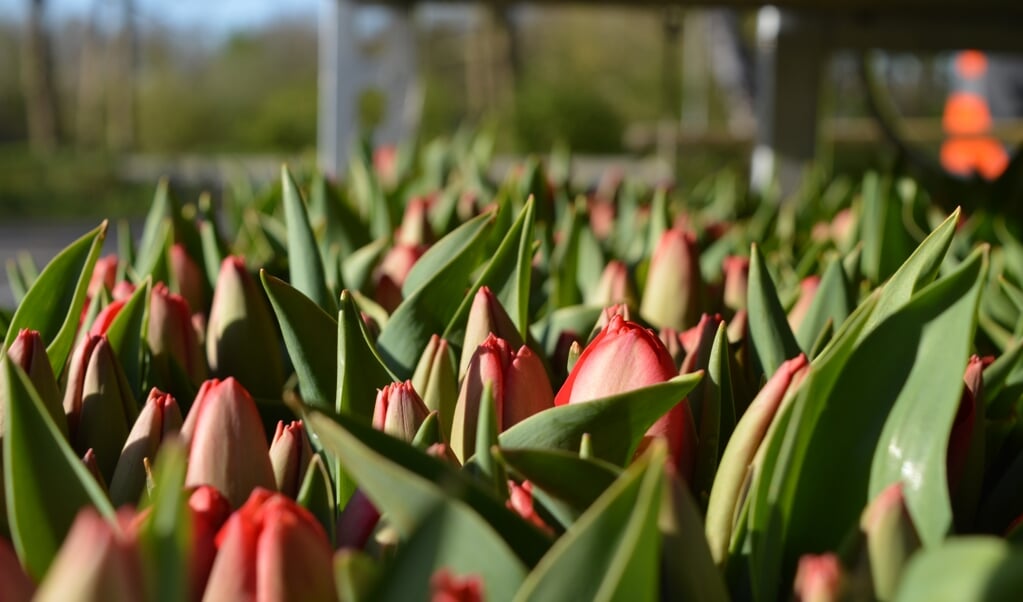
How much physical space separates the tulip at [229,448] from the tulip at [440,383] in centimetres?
15

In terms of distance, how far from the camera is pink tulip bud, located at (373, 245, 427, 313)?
106 centimetres

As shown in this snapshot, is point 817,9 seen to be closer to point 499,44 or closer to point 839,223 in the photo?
point 839,223

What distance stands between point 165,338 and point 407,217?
656mm

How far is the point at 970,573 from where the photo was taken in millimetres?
370

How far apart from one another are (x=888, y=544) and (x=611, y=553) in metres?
0.12

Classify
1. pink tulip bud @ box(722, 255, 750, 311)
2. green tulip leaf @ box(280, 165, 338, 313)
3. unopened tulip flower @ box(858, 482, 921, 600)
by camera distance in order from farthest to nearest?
pink tulip bud @ box(722, 255, 750, 311) < green tulip leaf @ box(280, 165, 338, 313) < unopened tulip flower @ box(858, 482, 921, 600)

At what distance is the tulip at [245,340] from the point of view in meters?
0.87

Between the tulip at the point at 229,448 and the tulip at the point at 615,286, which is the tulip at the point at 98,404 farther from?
the tulip at the point at 615,286

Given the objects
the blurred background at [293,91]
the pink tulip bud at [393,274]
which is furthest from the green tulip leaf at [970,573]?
the blurred background at [293,91]

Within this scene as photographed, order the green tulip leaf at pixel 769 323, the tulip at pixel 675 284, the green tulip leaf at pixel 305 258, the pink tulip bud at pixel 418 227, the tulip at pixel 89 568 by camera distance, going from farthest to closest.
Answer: the pink tulip bud at pixel 418 227 → the tulip at pixel 675 284 → the green tulip leaf at pixel 305 258 → the green tulip leaf at pixel 769 323 → the tulip at pixel 89 568

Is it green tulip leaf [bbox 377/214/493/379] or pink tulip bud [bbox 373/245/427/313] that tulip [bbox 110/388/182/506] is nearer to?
green tulip leaf [bbox 377/214/493/379]

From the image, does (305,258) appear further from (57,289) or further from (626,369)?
(626,369)

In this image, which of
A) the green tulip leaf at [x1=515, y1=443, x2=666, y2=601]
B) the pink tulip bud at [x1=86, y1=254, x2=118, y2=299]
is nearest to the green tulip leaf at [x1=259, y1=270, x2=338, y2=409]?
the green tulip leaf at [x1=515, y1=443, x2=666, y2=601]

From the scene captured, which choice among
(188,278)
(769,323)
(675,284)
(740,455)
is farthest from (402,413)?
(188,278)
